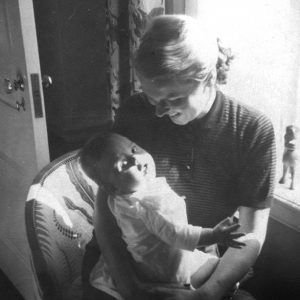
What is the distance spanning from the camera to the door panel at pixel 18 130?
1264mm

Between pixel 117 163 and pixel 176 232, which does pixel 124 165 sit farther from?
pixel 176 232

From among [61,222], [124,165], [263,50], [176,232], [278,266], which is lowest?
[278,266]

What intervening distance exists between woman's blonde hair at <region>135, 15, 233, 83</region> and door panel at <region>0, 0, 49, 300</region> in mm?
653

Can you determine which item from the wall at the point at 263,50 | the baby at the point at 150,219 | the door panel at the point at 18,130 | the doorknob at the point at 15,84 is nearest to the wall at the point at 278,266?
the wall at the point at 263,50

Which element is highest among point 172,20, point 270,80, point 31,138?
point 172,20

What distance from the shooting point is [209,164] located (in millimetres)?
793

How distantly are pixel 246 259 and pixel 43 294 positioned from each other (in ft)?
1.44

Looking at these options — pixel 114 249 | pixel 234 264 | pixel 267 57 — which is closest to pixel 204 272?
pixel 234 264

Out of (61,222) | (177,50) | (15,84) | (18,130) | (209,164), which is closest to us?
(177,50)

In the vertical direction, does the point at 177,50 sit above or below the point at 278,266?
above

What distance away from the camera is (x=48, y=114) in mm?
2518

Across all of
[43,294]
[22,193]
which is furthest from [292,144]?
[22,193]

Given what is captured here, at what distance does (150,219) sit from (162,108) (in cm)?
20

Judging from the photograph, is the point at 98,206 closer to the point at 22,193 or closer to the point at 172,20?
the point at 172,20
